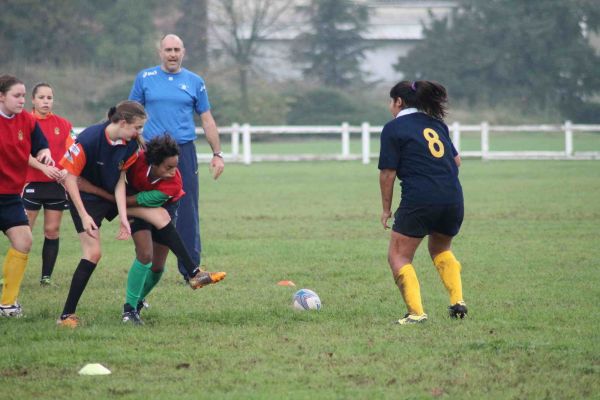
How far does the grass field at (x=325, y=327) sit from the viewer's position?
596cm

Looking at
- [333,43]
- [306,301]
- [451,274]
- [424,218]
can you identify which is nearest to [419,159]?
[424,218]

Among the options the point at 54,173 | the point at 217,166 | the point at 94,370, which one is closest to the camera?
the point at 94,370

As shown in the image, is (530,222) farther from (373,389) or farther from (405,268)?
(373,389)

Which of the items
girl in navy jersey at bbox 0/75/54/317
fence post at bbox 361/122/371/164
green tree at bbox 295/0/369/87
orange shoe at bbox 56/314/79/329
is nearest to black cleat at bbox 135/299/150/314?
orange shoe at bbox 56/314/79/329

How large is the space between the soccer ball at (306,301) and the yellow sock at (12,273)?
214 centimetres

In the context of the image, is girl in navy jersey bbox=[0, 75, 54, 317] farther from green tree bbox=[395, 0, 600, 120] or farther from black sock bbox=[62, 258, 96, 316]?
green tree bbox=[395, 0, 600, 120]

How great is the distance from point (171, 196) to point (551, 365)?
3054mm

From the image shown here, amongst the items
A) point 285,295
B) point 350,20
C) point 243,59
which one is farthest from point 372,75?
point 285,295

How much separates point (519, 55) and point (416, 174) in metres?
52.1

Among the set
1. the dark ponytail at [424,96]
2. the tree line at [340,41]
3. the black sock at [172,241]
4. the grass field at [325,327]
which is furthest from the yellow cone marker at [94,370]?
the tree line at [340,41]

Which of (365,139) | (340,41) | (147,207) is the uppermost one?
(340,41)

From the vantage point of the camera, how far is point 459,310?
7910mm

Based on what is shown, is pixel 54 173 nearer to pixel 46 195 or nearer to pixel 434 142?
pixel 46 195

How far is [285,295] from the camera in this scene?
930 centimetres
